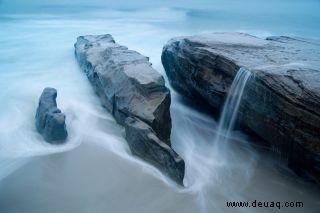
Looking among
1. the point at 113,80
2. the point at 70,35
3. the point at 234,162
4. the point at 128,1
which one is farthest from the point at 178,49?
the point at 128,1

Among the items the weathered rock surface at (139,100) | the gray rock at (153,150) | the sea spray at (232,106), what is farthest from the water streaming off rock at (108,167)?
the weathered rock surface at (139,100)

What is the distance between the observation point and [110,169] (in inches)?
215

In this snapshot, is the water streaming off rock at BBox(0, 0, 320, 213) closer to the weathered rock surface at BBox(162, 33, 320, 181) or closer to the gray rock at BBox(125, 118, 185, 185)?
the gray rock at BBox(125, 118, 185, 185)

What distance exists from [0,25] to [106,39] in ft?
38.7

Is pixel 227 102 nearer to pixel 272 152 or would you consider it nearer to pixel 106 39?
pixel 272 152

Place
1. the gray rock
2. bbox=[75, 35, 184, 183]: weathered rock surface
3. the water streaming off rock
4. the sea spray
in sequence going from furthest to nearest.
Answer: the sea spray → bbox=[75, 35, 184, 183]: weathered rock surface → the gray rock → the water streaming off rock

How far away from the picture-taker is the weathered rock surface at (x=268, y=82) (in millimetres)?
4806

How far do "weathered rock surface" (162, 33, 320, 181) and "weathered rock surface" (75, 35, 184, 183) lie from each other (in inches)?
43.9

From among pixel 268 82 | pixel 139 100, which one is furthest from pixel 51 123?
pixel 268 82

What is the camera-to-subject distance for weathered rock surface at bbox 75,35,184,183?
213 inches

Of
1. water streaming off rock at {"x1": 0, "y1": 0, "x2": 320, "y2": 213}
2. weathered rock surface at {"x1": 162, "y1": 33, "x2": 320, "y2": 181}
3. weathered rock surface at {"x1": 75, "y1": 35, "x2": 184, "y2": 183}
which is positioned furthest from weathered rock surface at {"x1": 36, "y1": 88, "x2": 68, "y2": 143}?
weathered rock surface at {"x1": 162, "y1": 33, "x2": 320, "y2": 181}

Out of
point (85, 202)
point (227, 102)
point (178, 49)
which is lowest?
point (85, 202)

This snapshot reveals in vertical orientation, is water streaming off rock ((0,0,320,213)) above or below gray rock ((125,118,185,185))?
below

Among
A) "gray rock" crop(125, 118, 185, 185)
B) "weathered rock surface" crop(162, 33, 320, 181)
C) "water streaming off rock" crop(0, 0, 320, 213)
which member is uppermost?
"weathered rock surface" crop(162, 33, 320, 181)
